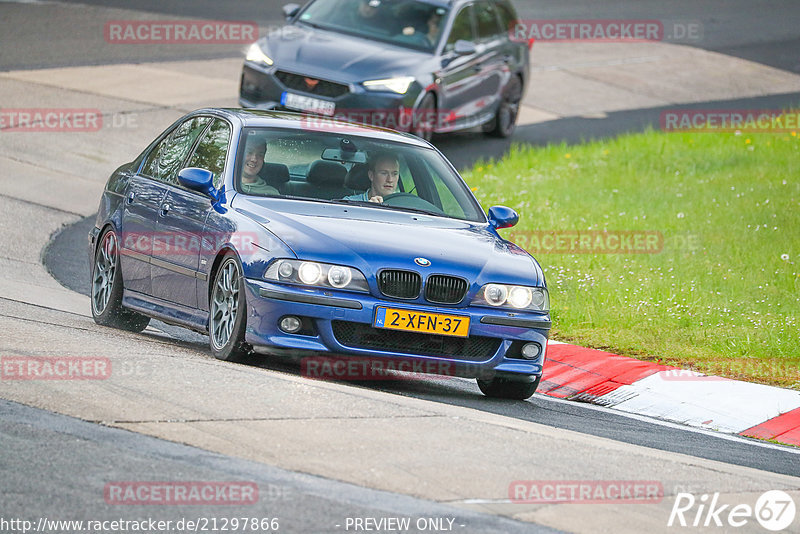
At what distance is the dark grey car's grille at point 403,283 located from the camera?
8.36 m

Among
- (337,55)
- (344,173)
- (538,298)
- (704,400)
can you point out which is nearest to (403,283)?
(538,298)

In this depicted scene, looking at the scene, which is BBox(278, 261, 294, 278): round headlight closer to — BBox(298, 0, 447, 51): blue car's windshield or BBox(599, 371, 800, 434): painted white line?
BBox(599, 371, 800, 434): painted white line

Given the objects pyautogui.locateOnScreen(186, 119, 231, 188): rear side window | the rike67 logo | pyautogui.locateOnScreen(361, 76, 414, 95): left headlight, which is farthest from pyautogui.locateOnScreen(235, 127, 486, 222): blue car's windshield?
pyautogui.locateOnScreen(361, 76, 414, 95): left headlight

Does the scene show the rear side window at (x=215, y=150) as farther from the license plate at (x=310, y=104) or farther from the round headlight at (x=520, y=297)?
the license plate at (x=310, y=104)

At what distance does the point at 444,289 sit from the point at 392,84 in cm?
921

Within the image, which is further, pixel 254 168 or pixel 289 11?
pixel 289 11

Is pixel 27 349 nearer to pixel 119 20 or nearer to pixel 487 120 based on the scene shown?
pixel 487 120

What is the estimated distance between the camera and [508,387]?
9.12m

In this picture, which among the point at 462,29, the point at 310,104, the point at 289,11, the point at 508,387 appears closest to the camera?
the point at 508,387

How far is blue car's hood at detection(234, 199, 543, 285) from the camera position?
8.37 metres

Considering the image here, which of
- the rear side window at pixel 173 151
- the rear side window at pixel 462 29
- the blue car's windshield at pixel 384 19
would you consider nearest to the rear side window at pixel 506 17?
the rear side window at pixel 462 29

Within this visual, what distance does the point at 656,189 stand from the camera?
57.8ft

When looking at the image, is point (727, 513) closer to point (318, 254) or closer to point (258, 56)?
point (318, 254)

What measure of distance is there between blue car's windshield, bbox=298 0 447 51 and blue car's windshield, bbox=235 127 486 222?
872 centimetres
